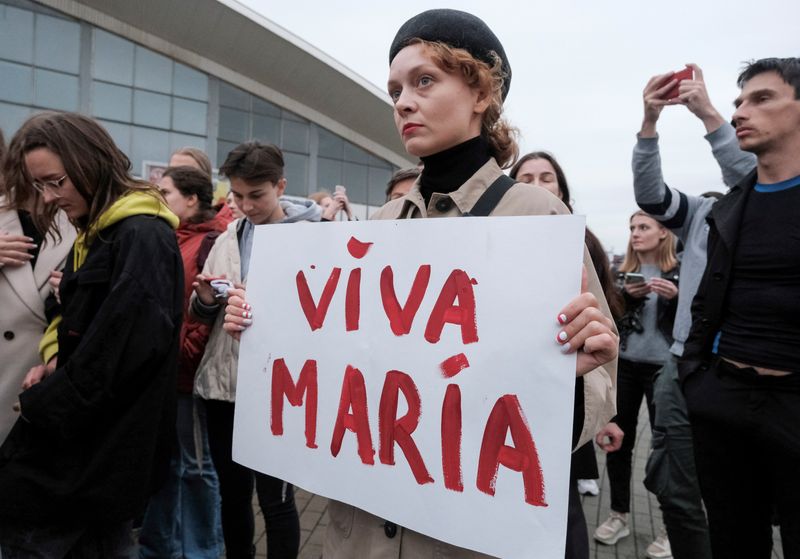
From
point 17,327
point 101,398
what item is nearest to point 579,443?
point 101,398

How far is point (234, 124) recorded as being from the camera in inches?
1001

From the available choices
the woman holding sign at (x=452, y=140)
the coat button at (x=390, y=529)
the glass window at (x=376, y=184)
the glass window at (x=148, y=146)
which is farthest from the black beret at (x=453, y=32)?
the glass window at (x=376, y=184)

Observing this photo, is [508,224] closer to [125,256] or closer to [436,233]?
[436,233]

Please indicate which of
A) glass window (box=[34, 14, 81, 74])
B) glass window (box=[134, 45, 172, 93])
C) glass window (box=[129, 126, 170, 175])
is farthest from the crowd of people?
glass window (box=[134, 45, 172, 93])

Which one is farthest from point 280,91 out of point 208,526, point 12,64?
point 208,526

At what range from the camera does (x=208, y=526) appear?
2.68m

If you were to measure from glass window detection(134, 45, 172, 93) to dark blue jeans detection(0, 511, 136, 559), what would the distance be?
81.6 ft

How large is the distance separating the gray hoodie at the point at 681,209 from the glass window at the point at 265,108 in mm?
26593

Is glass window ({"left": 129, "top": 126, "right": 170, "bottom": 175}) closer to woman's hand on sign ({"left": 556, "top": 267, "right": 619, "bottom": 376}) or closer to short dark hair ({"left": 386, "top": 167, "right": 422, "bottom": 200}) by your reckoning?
short dark hair ({"left": 386, "top": 167, "right": 422, "bottom": 200})

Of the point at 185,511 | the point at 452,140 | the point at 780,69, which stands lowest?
the point at 185,511

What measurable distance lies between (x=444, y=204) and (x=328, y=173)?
28.7m

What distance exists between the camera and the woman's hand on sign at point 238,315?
1.39m

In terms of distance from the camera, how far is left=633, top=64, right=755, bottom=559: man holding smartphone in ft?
7.04

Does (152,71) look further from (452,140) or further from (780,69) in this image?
(452,140)
